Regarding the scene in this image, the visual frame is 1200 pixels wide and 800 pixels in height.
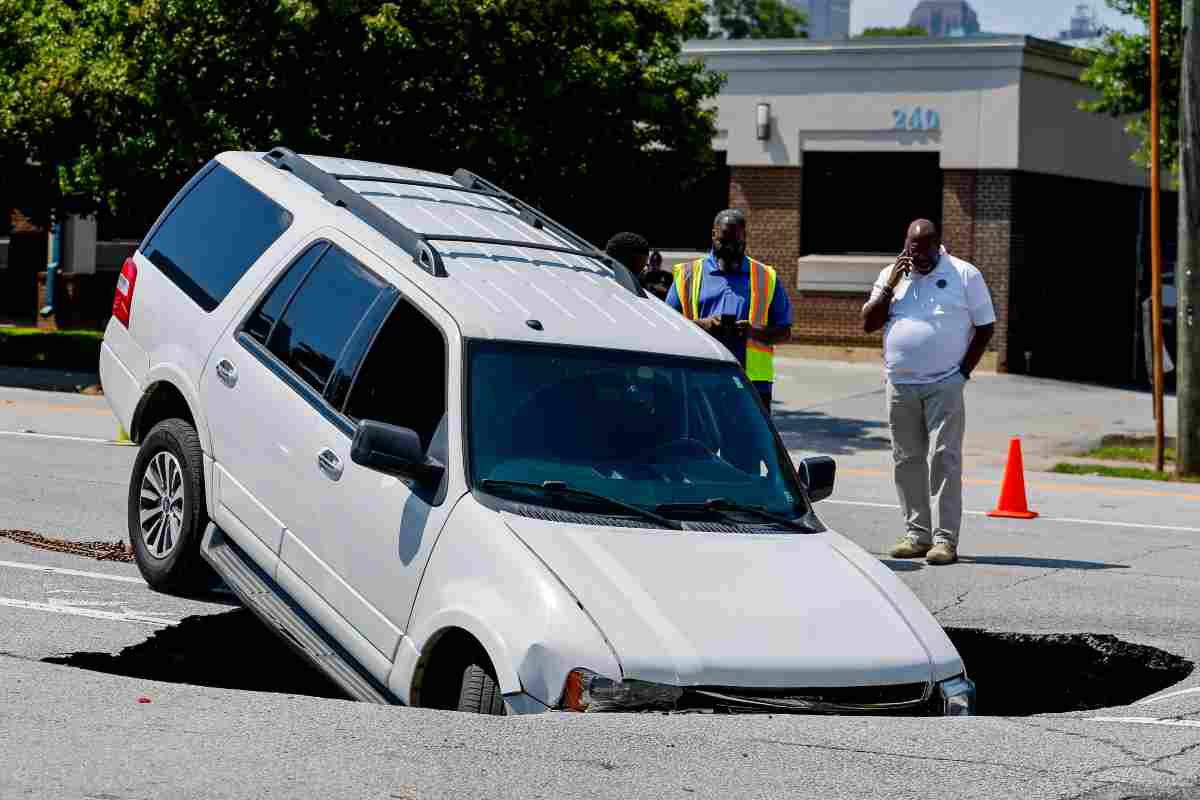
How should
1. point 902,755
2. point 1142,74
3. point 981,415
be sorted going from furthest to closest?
point 981,415, point 1142,74, point 902,755

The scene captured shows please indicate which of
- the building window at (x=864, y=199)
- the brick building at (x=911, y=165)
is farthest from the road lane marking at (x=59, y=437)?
the building window at (x=864, y=199)

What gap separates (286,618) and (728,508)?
70.3 inches

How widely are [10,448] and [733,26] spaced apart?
79.1 m

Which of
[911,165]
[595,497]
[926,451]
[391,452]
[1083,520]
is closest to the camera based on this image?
[391,452]

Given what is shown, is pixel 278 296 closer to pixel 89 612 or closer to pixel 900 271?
pixel 89 612

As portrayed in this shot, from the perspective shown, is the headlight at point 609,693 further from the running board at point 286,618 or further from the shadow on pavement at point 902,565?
the shadow on pavement at point 902,565

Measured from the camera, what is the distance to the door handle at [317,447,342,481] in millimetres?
6762

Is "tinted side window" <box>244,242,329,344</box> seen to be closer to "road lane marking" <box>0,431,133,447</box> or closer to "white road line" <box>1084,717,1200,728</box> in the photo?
"white road line" <box>1084,717,1200,728</box>

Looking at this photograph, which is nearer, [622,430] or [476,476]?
[476,476]

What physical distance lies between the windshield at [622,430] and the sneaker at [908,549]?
12.7ft

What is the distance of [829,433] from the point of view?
70.3 ft

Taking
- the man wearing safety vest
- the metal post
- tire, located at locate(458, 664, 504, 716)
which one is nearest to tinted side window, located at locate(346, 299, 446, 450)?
tire, located at locate(458, 664, 504, 716)

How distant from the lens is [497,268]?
7.46 meters

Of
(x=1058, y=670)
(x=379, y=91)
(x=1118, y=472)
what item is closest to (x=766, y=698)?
(x=1058, y=670)
